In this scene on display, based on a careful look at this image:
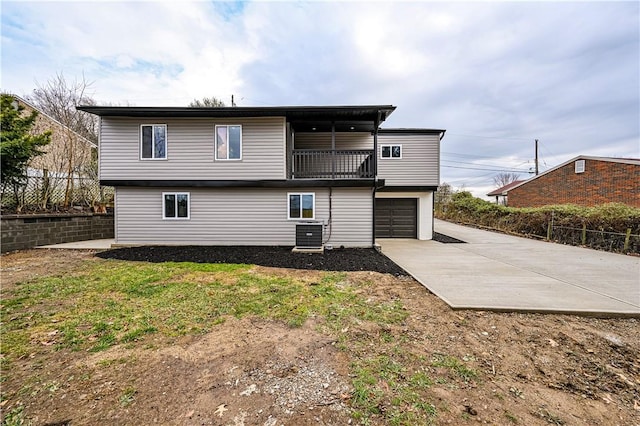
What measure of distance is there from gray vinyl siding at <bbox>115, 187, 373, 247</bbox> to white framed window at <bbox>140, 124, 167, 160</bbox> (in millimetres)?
1318

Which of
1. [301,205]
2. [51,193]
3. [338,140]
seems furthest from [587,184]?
[51,193]

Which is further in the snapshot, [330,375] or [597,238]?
[597,238]

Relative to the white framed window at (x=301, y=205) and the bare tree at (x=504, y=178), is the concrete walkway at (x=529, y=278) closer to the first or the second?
the white framed window at (x=301, y=205)

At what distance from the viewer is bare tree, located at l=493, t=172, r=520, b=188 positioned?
54.7 meters

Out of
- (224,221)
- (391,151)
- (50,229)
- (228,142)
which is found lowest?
(50,229)

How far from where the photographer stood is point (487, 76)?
15.0 metres

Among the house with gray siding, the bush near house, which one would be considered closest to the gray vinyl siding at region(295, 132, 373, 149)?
the house with gray siding

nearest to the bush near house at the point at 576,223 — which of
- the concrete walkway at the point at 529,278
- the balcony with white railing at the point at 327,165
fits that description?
the concrete walkway at the point at 529,278

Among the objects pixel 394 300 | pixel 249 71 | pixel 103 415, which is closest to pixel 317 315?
pixel 394 300

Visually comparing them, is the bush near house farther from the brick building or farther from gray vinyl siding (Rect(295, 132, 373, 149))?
gray vinyl siding (Rect(295, 132, 373, 149))

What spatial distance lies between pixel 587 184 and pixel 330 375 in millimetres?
23485

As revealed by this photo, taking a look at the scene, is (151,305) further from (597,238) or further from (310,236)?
(597,238)

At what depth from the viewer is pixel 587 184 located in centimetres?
1759

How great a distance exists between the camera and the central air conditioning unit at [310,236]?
368 inches
